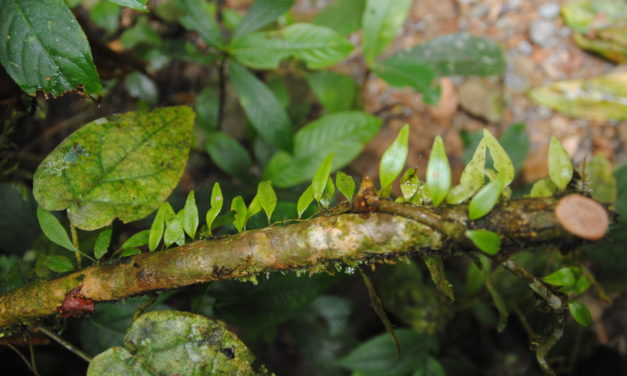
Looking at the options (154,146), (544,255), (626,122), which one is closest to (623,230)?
(544,255)

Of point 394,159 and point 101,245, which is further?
point 101,245

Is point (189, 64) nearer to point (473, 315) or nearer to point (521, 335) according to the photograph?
point (473, 315)

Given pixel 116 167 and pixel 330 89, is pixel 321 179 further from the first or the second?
pixel 330 89

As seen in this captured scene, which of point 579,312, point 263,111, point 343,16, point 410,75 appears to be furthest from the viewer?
point 343,16

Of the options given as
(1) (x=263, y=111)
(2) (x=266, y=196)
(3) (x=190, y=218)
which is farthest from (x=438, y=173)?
(1) (x=263, y=111)

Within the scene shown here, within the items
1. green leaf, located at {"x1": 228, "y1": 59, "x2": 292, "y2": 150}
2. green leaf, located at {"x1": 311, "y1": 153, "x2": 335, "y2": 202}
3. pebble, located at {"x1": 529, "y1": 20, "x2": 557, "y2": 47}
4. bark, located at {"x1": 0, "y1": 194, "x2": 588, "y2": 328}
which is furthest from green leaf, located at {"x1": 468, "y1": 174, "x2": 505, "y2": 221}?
pebble, located at {"x1": 529, "y1": 20, "x2": 557, "y2": 47}

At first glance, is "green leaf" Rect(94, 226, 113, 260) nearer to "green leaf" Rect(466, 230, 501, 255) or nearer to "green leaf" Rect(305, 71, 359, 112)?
"green leaf" Rect(466, 230, 501, 255)
